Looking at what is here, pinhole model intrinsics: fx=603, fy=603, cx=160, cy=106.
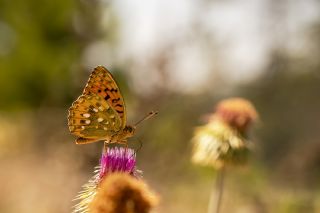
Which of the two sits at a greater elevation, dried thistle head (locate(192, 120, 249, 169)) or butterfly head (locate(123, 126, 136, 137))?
dried thistle head (locate(192, 120, 249, 169))

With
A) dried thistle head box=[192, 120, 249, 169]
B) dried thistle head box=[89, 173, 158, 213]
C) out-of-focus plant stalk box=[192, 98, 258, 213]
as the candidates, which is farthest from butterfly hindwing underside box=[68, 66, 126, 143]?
dried thistle head box=[192, 120, 249, 169]

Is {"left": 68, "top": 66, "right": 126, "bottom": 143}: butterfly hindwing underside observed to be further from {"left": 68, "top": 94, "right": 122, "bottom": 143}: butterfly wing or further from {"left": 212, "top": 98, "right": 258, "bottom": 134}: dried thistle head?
{"left": 212, "top": 98, "right": 258, "bottom": 134}: dried thistle head

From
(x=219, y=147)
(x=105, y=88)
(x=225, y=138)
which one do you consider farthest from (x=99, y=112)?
(x=225, y=138)

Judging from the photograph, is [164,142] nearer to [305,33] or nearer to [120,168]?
[120,168]

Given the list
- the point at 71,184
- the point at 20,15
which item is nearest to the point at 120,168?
the point at 71,184

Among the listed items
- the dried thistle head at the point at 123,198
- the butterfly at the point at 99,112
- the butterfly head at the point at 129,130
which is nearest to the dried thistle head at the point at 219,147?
the butterfly head at the point at 129,130

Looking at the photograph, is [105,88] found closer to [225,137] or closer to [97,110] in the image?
Result: [97,110]
